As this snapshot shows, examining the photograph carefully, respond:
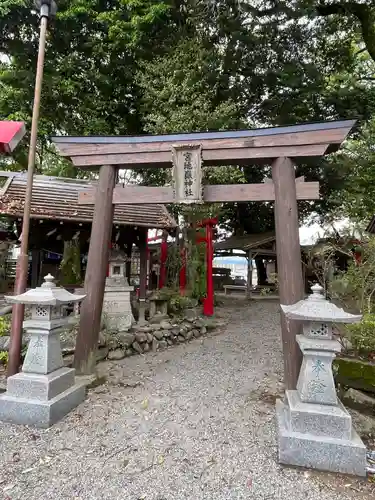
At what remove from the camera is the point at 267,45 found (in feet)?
41.0

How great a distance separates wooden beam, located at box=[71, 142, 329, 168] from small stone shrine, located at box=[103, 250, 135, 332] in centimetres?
318

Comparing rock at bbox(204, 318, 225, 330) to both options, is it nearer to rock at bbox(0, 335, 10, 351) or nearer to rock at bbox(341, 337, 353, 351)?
rock at bbox(341, 337, 353, 351)

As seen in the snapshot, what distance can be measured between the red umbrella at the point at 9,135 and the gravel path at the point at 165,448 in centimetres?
363

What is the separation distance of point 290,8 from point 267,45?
131 centimetres

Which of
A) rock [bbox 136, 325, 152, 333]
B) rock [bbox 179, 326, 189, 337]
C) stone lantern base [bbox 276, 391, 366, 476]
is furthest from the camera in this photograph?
rock [bbox 179, 326, 189, 337]

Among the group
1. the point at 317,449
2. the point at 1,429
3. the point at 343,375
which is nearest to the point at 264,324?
the point at 343,375

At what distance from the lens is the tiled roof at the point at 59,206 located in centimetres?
811

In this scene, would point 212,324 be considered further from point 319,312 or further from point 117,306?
point 319,312

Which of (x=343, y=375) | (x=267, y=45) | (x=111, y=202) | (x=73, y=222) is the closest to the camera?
(x=343, y=375)

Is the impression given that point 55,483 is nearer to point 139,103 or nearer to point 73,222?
point 73,222

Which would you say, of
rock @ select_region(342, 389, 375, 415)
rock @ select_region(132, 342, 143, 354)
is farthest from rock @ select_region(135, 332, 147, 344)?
rock @ select_region(342, 389, 375, 415)

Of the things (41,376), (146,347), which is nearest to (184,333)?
(146,347)

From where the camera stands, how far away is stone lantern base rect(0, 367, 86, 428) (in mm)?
3680

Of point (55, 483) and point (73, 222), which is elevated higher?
point (73, 222)
